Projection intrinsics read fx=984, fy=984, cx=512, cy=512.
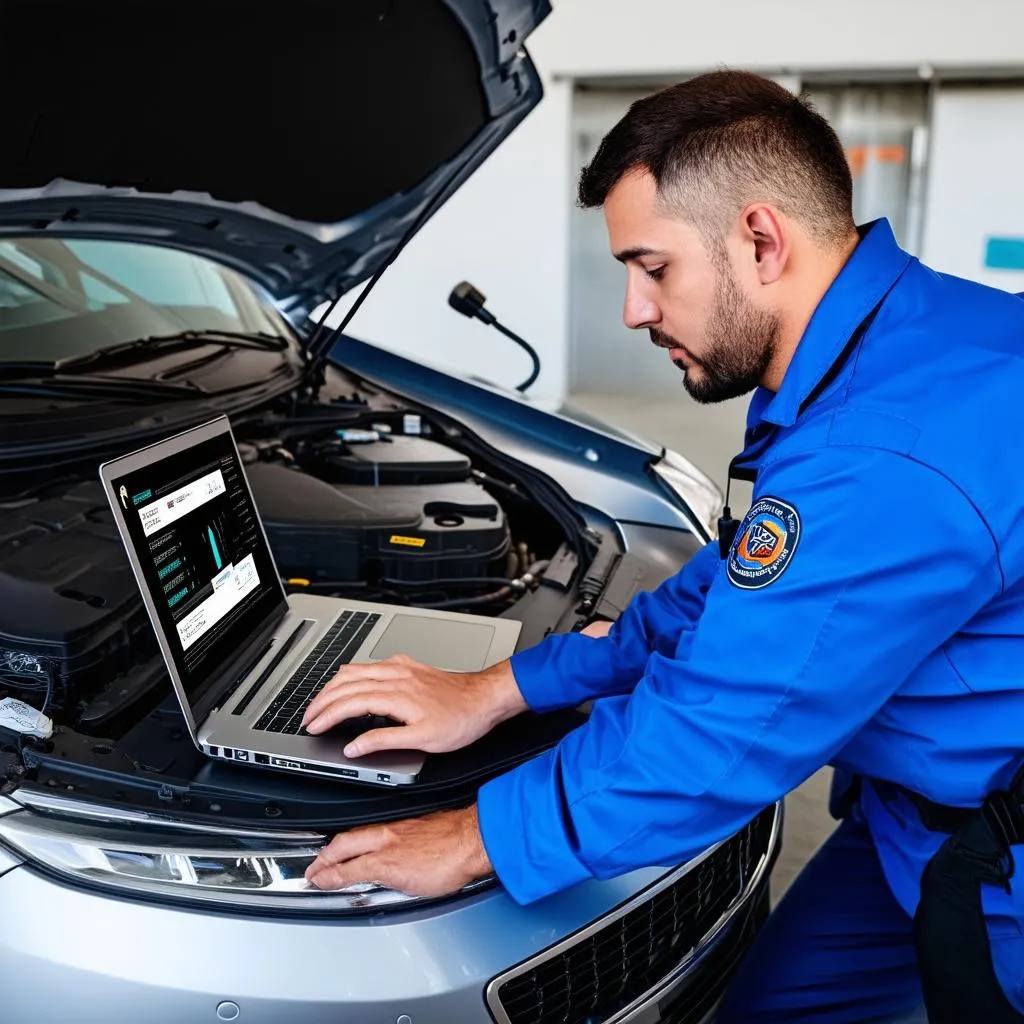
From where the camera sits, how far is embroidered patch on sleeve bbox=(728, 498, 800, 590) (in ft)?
2.76

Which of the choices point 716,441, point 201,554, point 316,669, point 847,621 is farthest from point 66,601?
point 716,441

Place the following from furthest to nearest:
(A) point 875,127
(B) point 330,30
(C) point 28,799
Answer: (A) point 875,127
(B) point 330,30
(C) point 28,799

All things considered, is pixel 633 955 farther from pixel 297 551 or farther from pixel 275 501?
pixel 275 501

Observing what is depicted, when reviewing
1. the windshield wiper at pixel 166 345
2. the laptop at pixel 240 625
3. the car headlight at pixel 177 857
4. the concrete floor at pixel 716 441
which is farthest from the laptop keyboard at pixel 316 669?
the concrete floor at pixel 716 441

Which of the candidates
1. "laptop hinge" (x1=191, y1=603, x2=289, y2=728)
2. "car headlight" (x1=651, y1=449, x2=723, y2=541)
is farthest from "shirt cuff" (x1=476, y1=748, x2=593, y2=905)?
"car headlight" (x1=651, y1=449, x2=723, y2=541)

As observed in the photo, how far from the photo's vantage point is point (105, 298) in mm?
1915

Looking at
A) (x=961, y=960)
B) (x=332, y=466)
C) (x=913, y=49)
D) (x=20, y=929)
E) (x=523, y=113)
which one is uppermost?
(x=913, y=49)

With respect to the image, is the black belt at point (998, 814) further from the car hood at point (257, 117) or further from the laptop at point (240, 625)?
the car hood at point (257, 117)

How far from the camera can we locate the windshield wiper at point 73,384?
158cm

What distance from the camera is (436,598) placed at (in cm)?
156

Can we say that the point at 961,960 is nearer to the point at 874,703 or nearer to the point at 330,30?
the point at 874,703

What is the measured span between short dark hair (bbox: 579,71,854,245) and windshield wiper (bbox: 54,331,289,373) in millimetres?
1106

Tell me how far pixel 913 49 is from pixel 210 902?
5.55 metres

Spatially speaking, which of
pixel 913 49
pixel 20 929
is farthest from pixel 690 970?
pixel 913 49
